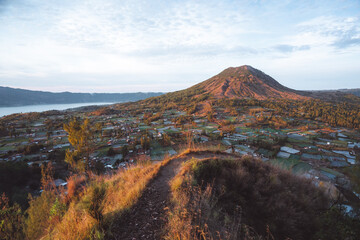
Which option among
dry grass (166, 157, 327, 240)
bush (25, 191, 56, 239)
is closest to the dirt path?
dry grass (166, 157, 327, 240)

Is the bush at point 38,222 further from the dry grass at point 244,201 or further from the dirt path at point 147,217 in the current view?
the dry grass at point 244,201

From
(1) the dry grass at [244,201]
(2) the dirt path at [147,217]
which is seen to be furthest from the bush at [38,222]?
(1) the dry grass at [244,201]

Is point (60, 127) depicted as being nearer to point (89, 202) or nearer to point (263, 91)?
point (89, 202)

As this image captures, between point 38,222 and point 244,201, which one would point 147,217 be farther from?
point 38,222

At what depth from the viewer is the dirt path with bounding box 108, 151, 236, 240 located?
10.0ft

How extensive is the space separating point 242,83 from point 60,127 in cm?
9861

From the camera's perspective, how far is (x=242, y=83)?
9869 cm

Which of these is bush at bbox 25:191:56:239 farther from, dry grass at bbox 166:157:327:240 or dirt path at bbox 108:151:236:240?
dry grass at bbox 166:157:327:240

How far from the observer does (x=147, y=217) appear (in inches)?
141

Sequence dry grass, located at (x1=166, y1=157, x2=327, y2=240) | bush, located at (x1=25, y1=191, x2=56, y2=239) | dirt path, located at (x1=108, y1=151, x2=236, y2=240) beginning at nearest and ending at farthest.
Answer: dirt path, located at (x1=108, y1=151, x2=236, y2=240) → dry grass, located at (x1=166, y1=157, x2=327, y2=240) → bush, located at (x1=25, y1=191, x2=56, y2=239)

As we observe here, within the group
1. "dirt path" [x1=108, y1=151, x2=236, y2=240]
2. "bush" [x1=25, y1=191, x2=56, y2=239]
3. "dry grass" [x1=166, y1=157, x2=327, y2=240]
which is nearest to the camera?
"dirt path" [x1=108, y1=151, x2=236, y2=240]

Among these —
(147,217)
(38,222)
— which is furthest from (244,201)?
(38,222)

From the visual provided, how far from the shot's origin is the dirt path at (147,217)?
305cm

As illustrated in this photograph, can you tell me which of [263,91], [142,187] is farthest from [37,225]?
[263,91]
